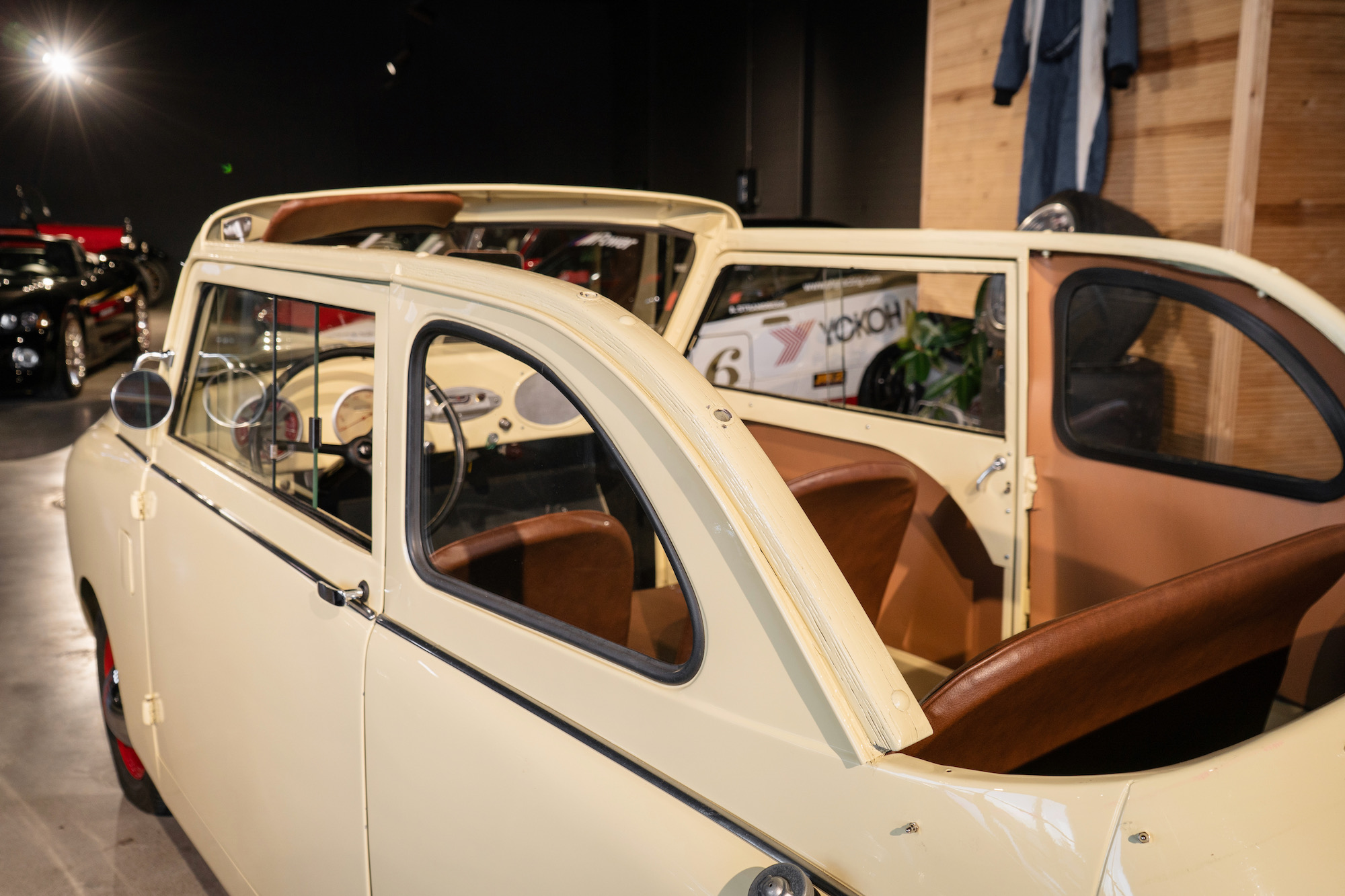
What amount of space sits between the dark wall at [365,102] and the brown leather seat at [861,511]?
9.93m

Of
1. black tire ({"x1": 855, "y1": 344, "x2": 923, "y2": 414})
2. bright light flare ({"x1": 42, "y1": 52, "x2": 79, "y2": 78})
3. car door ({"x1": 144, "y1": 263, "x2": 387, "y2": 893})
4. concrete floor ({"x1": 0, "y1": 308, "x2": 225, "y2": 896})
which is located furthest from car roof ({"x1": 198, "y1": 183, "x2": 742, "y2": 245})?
bright light flare ({"x1": 42, "y1": 52, "x2": 79, "y2": 78})

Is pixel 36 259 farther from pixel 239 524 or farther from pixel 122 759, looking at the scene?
pixel 239 524

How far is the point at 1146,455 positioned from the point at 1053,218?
1.56 m

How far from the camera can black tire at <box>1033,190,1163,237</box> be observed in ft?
11.5

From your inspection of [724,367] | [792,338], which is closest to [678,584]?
[724,367]

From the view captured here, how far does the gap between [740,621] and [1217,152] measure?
11.0ft

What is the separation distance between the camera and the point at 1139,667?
1278mm

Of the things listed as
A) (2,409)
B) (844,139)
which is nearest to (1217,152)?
(844,139)

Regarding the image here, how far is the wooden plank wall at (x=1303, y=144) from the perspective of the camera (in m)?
3.22

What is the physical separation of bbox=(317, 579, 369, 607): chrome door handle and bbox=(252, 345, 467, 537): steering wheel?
25 centimetres

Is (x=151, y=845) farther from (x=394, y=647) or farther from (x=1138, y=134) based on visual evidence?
(x=1138, y=134)

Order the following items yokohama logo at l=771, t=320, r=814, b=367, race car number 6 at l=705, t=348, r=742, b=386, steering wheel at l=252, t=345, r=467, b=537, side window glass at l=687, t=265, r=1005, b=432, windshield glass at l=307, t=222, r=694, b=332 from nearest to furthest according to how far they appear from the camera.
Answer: steering wheel at l=252, t=345, r=467, b=537 < windshield glass at l=307, t=222, r=694, b=332 < race car number 6 at l=705, t=348, r=742, b=386 < side window glass at l=687, t=265, r=1005, b=432 < yokohama logo at l=771, t=320, r=814, b=367

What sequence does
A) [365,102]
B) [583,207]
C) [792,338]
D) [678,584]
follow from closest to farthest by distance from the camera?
[678,584] < [583,207] < [792,338] < [365,102]

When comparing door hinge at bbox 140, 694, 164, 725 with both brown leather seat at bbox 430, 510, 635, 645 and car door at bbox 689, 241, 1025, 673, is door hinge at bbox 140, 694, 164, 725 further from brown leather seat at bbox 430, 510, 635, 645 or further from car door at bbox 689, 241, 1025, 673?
car door at bbox 689, 241, 1025, 673
